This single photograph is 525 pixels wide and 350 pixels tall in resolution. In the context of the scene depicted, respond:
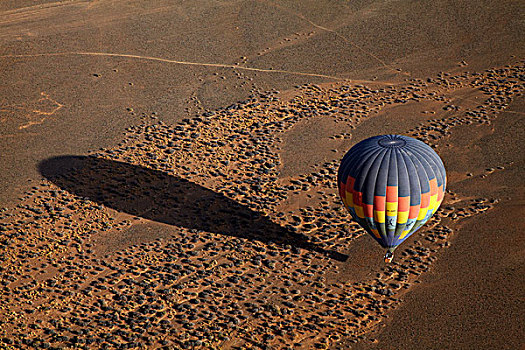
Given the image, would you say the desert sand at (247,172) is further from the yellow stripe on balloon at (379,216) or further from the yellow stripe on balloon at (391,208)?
the yellow stripe on balloon at (391,208)

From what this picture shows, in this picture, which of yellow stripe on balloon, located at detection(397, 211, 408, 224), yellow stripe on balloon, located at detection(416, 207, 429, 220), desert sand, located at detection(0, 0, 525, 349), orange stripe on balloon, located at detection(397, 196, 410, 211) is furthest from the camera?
yellow stripe on balloon, located at detection(416, 207, 429, 220)

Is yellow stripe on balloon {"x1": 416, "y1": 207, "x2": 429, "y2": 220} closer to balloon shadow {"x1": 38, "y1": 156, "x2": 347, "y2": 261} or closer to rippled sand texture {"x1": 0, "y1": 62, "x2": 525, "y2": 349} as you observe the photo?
rippled sand texture {"x1": 0, "y1": 62, "x2": 525, "y2": 349}

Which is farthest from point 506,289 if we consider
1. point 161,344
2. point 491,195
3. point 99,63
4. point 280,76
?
point 99,63

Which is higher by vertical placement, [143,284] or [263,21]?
[263,21]

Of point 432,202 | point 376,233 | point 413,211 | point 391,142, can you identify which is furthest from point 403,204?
point 391,142

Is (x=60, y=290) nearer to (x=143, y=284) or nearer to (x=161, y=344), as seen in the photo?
(x=143, y=284)

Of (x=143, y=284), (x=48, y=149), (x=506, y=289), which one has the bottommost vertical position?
(x=506, y=289)

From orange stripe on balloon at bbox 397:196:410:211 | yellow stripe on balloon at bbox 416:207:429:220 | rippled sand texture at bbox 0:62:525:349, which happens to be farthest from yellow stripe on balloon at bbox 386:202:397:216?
rippled sand texture at bbox 0:62:525:349
